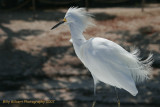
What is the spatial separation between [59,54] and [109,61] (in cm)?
333

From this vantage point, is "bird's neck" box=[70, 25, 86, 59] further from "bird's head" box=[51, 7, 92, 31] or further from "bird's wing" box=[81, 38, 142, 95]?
"bird's wing" box=[81, 38, 142, 95]

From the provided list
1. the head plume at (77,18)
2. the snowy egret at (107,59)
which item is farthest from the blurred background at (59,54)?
the head plume at (77,18)

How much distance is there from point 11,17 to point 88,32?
3.58 meters

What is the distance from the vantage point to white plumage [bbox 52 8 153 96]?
3.31m

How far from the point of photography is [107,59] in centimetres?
337

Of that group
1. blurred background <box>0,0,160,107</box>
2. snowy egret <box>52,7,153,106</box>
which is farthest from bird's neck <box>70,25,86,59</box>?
blurred background <box>0,0,160,107</box>

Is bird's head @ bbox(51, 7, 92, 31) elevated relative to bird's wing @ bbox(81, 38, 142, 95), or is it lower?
elevated

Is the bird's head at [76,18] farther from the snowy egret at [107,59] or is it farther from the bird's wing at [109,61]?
the bird's wing at [109,61]

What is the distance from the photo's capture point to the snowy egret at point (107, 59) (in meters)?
3.31

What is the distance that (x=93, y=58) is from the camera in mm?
3414

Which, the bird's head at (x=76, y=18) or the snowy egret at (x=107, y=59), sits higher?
the bird's head at (x=76, y=18)

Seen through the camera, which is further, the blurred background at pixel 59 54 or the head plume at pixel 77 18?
the blurred background at pixel 59 54

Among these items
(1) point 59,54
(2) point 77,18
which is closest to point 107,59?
(2) point 77,18

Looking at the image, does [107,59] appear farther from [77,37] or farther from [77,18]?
[77,18]
